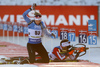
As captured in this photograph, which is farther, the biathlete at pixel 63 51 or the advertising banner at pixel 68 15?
the advertising banner at pixel 68 15

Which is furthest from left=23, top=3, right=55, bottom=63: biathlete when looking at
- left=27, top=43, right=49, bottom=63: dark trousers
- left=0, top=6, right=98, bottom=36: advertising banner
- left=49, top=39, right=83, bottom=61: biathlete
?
left=0, top=6, right=98, bottom=36: advertising banner

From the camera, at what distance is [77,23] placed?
2192 cm

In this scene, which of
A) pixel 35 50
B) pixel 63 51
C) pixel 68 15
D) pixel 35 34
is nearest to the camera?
pixel 35 34

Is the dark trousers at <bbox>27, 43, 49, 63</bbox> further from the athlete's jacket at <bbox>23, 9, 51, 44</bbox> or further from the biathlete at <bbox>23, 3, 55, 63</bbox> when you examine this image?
the athlete's jacket at <bbox>23, 9, 51, 44</bbox>

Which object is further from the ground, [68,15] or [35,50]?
[68,15]

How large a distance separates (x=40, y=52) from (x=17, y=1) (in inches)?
602

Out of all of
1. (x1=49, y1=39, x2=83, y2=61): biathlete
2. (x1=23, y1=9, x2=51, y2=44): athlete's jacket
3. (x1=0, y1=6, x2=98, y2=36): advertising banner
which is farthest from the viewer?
(x1=0, y1=6, x2=98, y2=36): advertising banner

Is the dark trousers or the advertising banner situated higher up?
the advertising banner

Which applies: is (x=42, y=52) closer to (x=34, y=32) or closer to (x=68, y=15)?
(x=34, y=32)

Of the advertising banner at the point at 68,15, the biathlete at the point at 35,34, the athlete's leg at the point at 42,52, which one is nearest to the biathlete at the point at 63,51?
the athlete's leg at the point at 42,52

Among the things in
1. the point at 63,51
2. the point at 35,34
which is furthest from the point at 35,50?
the point at 63,51

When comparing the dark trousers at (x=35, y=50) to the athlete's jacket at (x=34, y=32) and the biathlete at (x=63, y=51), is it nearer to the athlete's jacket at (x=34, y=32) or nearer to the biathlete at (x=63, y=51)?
the athlete's jacket at (x=34, y=32)

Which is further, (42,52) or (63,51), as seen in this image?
(63,51)

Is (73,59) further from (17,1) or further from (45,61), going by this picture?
(17,1)
